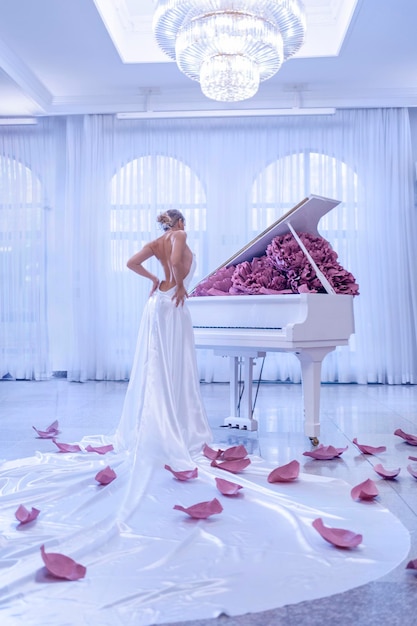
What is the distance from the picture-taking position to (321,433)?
180 inches

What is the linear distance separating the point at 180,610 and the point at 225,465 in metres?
1.63

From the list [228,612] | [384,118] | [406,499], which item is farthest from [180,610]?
[384,118]

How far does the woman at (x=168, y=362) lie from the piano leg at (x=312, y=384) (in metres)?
0.69

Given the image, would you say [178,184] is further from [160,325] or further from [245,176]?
[160,325]

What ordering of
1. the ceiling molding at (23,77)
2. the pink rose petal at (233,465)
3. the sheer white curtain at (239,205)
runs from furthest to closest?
the sheer white curtain at (239,205), the ceiling molding at (23,77), the pink rose petal at (233,465)

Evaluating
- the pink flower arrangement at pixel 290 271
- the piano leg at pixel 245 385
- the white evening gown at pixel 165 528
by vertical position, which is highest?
the pink flower arrangement at pixel 290 271

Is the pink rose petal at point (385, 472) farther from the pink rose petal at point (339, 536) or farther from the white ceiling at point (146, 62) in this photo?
the white ceiling at point (146, 62)

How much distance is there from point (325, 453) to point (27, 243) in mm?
5725

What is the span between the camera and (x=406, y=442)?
166 inches

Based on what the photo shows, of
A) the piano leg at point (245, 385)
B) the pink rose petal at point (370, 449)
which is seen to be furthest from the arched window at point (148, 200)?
the pink rose petal at point (370, 449)

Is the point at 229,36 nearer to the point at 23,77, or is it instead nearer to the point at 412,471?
the point at 412,471

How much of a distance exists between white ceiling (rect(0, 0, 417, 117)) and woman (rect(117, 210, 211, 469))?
3055 millimetres

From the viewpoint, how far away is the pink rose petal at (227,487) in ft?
9.29

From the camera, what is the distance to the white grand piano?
3852 millimetres
